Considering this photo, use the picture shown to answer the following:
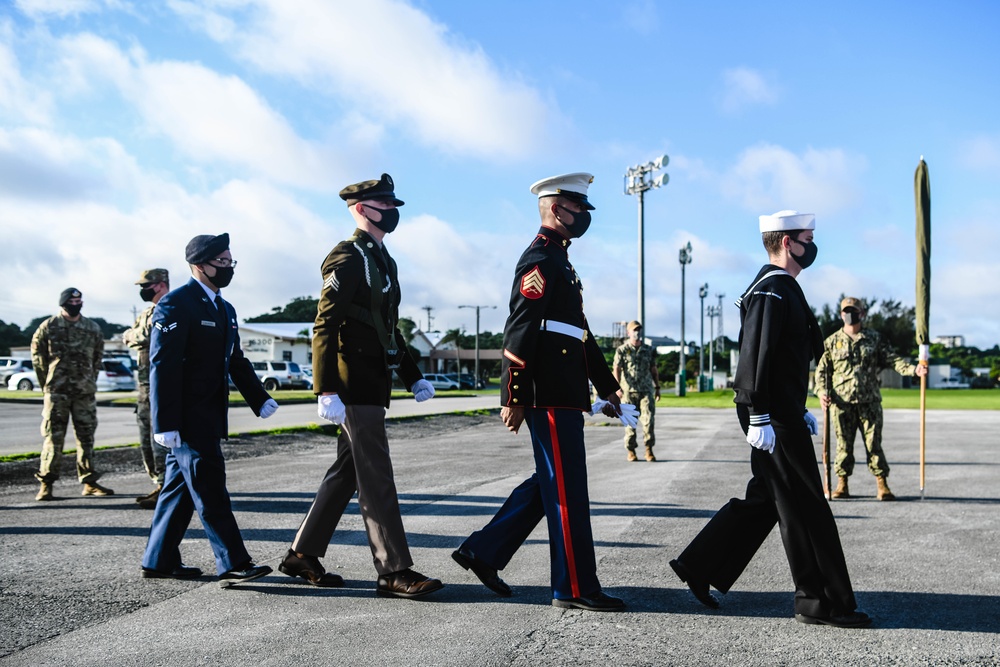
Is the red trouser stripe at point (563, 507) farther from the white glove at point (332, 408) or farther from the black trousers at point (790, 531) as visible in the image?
the white glove at point (332, 408)

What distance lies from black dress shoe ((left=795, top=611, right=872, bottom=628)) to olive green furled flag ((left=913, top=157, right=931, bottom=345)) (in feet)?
16.7

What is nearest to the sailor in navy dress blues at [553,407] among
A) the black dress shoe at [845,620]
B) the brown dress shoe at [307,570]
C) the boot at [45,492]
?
the brown dress shoe at [307,570]

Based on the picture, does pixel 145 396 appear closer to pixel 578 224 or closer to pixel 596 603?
pixel 578 224

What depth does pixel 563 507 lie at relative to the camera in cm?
451

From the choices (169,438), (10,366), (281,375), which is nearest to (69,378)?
(169,438)

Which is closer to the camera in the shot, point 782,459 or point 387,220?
point 782,459

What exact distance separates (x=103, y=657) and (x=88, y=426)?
18.8 ft

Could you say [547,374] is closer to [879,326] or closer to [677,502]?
[677,502]

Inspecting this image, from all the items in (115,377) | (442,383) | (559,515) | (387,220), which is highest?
(387,220)

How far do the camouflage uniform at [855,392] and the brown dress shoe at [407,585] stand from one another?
5656 millimetres

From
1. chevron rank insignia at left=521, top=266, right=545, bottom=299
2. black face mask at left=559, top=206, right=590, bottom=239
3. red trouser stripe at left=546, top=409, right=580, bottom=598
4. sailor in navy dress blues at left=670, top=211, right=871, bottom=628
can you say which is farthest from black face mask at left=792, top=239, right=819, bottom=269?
red trouser stripe at left=546, top=409, right=580, bottom=598

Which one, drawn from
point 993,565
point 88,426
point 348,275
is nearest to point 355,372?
point 348,275

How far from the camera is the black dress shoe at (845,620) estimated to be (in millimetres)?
4148

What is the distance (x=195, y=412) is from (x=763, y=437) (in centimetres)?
310
